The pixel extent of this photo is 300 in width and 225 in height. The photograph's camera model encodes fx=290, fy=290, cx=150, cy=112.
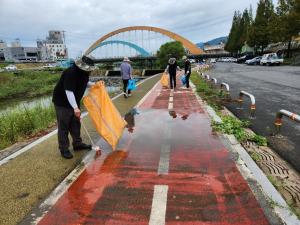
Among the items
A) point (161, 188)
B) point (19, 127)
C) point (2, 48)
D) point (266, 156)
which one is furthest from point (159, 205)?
point (2, 48)

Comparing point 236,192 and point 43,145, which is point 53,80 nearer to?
point 43,145

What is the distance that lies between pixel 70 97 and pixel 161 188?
2.17 meters

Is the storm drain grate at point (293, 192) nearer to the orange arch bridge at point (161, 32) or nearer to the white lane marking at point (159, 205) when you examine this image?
the white lane marking at point (159, 205)

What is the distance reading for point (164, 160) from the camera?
16.8ft

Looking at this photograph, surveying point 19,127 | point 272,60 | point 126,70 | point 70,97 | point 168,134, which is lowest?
point 272,60

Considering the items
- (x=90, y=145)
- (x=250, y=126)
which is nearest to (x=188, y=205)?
(x=90, y=145)

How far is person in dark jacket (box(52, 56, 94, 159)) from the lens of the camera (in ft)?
16.1

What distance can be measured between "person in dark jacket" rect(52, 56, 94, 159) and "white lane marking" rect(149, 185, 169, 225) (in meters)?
1.99

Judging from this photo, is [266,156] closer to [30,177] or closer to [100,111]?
[100,111]

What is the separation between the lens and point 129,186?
4172 millimetres

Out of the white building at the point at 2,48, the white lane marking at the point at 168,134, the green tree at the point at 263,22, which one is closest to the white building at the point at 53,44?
the white building at the point at 2,48

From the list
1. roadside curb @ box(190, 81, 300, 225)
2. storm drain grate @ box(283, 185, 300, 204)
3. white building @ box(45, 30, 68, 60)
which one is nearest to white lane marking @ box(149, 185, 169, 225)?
roadside curb @ box(190, 81, 300, 225)

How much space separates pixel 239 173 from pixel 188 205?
127 cm

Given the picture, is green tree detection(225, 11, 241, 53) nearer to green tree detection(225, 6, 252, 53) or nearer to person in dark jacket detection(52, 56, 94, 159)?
green tree detection(225, 6, 252, 53)
